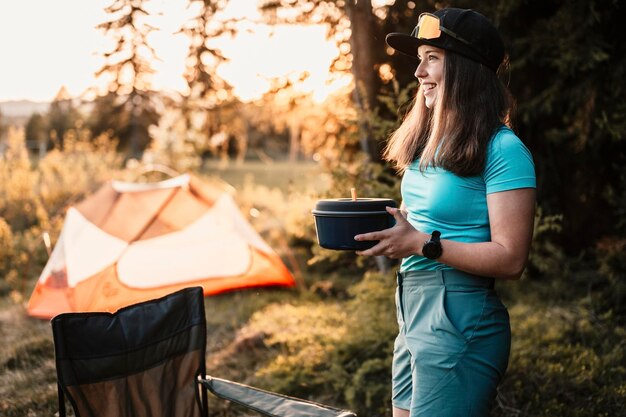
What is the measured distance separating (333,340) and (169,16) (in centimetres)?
212

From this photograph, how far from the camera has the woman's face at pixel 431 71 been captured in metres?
1.53

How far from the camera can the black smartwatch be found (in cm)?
140

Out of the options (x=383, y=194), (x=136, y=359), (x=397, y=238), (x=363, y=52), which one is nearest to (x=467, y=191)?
(x=397, y=238)

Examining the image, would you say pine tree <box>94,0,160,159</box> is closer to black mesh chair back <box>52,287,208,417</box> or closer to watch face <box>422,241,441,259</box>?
black mesh chair back <box>52,287,208,417</box>

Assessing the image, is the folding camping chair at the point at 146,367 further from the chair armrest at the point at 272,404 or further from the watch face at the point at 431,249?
the watch face at the point at 431,249

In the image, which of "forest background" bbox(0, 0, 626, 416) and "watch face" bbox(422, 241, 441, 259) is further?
"forest background" bbox(0, 0, 626, 416)

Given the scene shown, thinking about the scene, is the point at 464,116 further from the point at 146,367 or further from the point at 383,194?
the point at 383,194

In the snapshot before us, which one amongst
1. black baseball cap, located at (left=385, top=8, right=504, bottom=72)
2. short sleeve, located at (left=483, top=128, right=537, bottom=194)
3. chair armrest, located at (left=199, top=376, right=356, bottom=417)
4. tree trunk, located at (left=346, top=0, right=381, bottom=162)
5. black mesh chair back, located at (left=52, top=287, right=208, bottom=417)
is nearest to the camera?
short sleeve, located at (left=483, top=128, right=537, bottom=194)

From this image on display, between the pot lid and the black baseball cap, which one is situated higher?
the black baseball cap

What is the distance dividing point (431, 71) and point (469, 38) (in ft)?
0.40

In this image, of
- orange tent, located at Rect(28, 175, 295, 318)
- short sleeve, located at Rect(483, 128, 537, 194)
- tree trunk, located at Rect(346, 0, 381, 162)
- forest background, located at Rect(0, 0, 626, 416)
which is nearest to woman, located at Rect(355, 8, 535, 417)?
short sleeve, located at Rect(483, 128, 537, 194)

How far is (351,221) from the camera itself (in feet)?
4.81

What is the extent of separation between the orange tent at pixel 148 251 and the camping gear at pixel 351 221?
373cm

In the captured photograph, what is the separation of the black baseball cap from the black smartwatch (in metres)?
0.44
